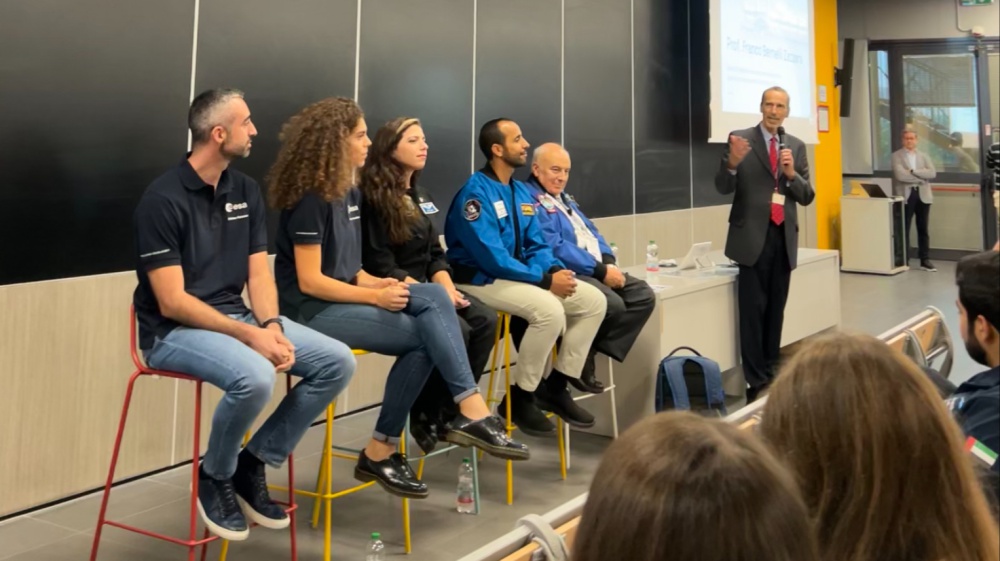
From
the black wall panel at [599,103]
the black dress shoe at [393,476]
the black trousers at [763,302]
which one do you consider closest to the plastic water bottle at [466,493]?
the black dress shoe at [393,476]

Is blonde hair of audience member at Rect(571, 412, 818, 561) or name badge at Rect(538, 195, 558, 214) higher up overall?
name badge at Rect(538, 195, 558, 214)

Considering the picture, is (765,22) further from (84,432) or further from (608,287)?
(84,432)

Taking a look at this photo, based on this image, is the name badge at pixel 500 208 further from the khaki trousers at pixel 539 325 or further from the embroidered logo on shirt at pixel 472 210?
the khaki trousers at pixel 539 325

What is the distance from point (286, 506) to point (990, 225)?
32.3 ft

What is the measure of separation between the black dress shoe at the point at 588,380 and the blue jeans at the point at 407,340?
85cm

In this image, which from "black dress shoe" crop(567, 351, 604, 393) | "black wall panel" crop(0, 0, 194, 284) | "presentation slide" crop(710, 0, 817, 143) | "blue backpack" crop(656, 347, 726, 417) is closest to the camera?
"black wall panel" crop(0, 0, 194, 284)

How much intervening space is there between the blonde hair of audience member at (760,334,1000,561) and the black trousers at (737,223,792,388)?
365 centimetres

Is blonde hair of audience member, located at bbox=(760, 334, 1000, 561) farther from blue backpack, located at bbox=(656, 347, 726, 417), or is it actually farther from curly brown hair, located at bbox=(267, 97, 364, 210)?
blue backpack, located at bbox=(656, 347, 726, 417)

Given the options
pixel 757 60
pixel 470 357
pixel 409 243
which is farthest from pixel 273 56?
pixel 757 60

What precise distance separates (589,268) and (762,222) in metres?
1.20

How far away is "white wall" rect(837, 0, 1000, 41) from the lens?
1007 cm

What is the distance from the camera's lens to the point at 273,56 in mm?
3879

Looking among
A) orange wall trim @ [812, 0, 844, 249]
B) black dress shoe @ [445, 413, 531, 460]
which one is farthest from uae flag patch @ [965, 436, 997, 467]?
orange wall trim @ [812, 0, 844, 249]

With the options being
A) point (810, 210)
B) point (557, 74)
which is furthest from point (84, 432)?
point (810, 210)
